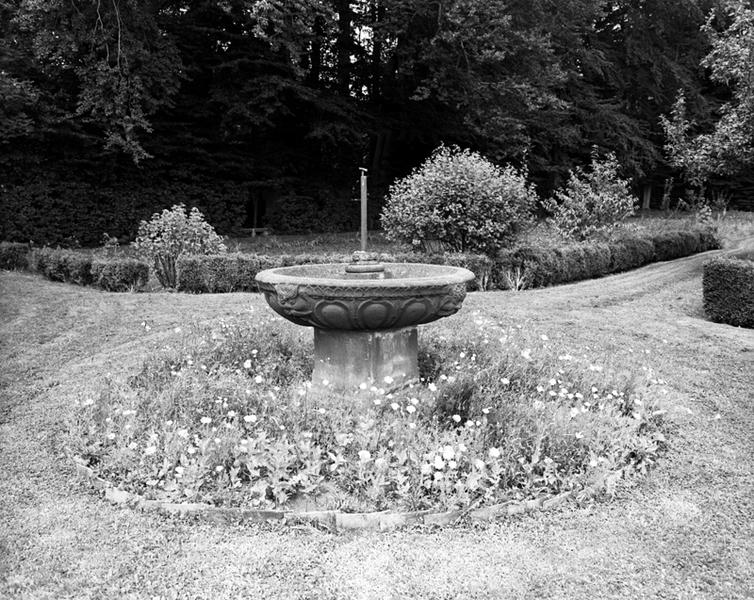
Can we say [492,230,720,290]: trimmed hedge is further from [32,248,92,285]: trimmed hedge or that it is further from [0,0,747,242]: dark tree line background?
[32,248,92,285]: trimmed hedge

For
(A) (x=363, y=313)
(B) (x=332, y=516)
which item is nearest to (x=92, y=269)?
(A) (x=363, y=313)

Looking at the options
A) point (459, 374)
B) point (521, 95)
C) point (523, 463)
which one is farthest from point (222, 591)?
point (521, 95)

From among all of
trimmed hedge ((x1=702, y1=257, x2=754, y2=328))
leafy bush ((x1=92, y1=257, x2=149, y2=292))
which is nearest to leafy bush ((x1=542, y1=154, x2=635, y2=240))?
trimmed hedge ((x1=702, y1=257, x2=754, y2=328))

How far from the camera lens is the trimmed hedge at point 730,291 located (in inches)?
304

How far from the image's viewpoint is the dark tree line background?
1380 centimetres

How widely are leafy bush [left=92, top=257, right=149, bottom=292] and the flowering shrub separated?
4931 mm

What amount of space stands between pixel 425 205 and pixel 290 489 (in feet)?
26.7

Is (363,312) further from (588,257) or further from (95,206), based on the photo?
(95,206)

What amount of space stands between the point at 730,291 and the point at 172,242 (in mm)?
8514

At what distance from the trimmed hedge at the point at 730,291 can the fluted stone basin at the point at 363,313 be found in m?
4.87

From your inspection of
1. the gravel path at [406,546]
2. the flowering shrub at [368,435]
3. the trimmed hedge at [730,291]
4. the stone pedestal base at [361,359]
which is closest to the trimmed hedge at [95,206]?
the gravel path at [406,546]

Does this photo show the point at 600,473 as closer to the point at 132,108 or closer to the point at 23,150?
the point at 132,108

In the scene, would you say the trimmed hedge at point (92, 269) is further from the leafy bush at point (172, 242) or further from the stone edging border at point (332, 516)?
the stone edging border at point (332, 516)

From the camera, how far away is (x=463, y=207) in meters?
10.6
